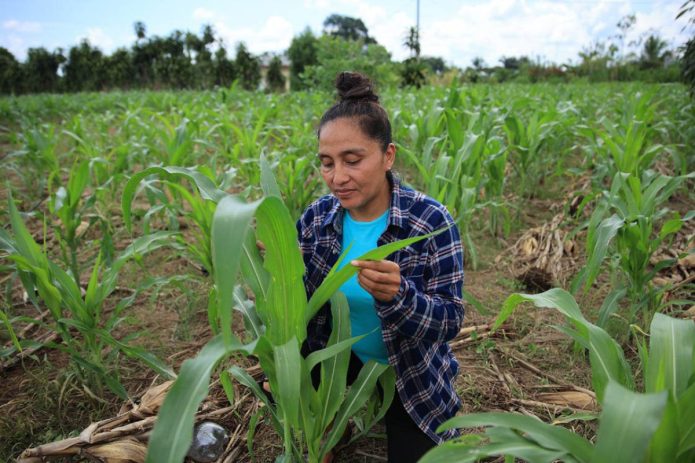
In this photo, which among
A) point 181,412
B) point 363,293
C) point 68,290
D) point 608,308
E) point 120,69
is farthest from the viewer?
point 120,69

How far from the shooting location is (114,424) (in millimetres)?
1334

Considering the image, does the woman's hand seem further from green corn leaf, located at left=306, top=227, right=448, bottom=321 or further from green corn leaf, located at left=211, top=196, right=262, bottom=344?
green corn leaf, located at left=211, top=196, right=262, bottom=344

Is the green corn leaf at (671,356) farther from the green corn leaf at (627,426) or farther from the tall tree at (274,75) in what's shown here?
the tall tree at (274,75)

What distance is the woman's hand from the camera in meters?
0.91

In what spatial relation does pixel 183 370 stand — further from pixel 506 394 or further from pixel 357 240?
pixel 506 394

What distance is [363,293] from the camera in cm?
126

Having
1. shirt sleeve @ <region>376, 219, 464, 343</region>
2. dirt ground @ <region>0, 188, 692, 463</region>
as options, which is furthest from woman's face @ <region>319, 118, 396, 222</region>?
dirt ground @ <region>0, 188, 692, 463</region>

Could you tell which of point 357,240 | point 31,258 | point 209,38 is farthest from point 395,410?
point 209,38

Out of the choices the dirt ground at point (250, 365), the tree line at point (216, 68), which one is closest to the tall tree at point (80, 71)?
the tree line at point (216, 68)

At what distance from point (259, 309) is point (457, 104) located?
3.46 metres

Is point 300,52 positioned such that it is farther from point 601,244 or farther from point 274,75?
point 601,244

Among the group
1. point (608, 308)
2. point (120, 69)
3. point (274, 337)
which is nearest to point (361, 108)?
point (274, 337)

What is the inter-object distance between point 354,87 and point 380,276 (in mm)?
595

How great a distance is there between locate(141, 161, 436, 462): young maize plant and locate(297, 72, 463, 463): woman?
9 cm
